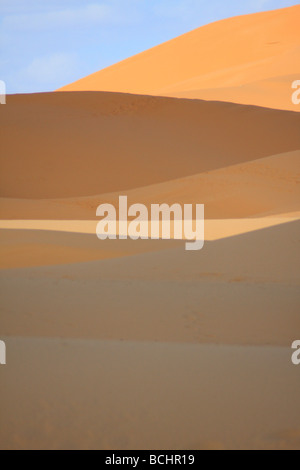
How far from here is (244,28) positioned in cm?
3781

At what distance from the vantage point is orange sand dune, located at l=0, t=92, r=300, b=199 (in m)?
15.3

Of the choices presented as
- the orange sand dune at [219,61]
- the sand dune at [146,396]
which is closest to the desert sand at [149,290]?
the sand dune at [146,396]

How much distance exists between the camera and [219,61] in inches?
1321

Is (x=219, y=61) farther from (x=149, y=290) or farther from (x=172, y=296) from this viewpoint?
(x=172, y=296)

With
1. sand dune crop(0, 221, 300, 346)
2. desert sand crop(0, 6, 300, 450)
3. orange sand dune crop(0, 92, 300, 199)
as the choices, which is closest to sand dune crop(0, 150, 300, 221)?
desert sand crop(0, 6, 300, 450)

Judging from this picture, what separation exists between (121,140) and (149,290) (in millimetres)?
11651

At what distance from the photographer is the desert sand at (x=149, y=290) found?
9.44 feet

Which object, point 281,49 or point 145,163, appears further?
point 281,49

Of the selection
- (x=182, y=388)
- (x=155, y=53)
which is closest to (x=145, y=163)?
(x=182, y=388)

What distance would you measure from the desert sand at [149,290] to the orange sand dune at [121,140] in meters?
0.06

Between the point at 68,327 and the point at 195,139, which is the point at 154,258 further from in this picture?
the point at 195,139

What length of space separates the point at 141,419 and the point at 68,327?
1.79m

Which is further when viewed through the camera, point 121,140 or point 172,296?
point 121,140

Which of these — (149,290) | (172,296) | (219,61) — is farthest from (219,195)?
(219,61)
